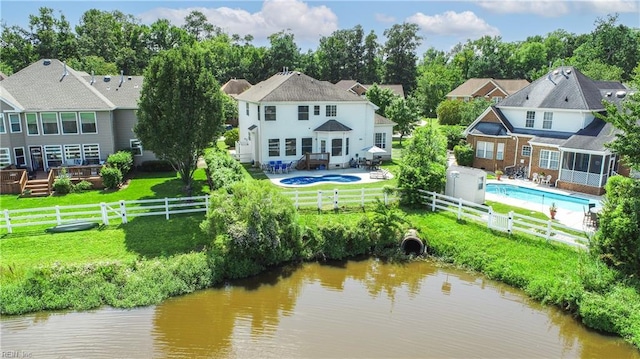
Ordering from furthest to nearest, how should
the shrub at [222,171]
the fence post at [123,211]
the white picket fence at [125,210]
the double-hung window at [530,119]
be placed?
1. the double-hung window at [530,119]
2. the shrub at [222,171]
3. the fence post at [123,211]
4. the white picket fence at [125,210]

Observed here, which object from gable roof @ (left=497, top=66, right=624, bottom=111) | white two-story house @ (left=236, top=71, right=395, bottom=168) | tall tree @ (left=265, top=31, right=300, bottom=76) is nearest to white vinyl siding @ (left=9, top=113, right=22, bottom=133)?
white two-story house @ (left=236, top=71, right=395, bottom=168)

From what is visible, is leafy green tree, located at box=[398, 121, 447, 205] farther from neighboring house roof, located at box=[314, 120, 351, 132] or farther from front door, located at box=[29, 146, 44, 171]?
front door, located at box=[29, 146, 44, 171]

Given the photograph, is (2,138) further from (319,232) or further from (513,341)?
(513,341)

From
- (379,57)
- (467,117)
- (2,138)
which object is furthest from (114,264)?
(379,57)

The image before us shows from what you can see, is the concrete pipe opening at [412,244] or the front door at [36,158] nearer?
the concrete pipe opening at [412,244]

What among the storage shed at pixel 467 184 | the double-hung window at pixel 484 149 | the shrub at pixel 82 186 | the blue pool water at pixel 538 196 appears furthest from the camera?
the double-hung window at pixel 484 149

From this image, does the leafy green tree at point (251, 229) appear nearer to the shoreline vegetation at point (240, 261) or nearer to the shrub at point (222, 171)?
the shoreline vegetation at point (240, 261)

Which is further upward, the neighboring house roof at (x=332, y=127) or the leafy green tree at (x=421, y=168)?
the neighboring house roof at (x=332, y=127)

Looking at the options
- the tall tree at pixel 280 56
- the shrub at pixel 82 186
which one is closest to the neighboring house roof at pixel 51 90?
the shrub at pixel 82 186
